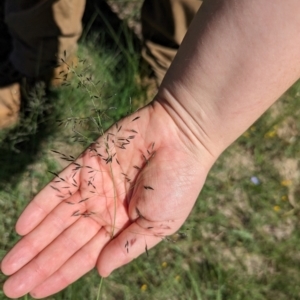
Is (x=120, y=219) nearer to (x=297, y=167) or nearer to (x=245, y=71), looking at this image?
(x=245, y=71)

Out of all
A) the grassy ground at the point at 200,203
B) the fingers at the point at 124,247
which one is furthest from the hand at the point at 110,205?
the grassy ground at the point at 200,203

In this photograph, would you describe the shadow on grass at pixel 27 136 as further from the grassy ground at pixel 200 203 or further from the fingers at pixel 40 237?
the fingers at pixel 40 237

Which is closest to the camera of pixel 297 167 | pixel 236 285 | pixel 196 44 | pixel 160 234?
pixel 196 44

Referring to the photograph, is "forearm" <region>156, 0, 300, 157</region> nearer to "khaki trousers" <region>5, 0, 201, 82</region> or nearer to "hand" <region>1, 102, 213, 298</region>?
"hand" <region>1, 102, 213, 298</region>

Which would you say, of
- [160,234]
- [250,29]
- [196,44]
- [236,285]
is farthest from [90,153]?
[236,285]

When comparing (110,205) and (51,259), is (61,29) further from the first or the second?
(51,259)
